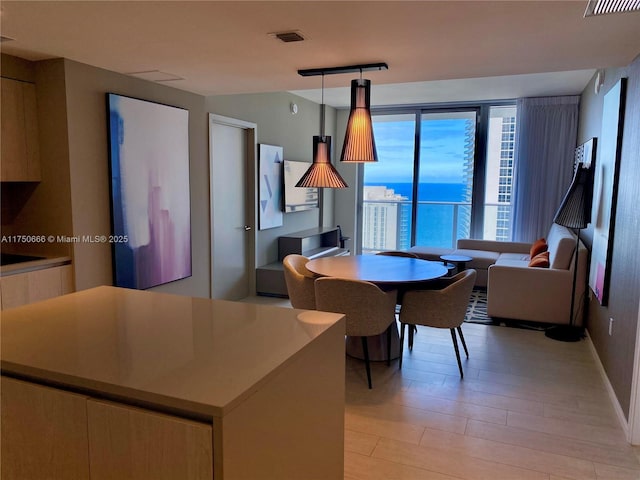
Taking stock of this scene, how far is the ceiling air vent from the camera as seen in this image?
2.63m

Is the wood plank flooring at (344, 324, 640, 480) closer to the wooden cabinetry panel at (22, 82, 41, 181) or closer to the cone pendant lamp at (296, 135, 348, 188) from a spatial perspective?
the cone pendant lamp at (296, 135, 348, 188)

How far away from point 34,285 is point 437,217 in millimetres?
6060

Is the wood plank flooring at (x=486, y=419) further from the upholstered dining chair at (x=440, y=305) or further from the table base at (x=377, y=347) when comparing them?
the upholstered dining chair at (x=440, y=305)

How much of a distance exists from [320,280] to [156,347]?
6.33 feet

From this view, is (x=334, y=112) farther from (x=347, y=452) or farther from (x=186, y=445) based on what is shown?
(x=186, y=445)

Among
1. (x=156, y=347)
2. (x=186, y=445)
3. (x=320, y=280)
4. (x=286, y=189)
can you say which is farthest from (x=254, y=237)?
(x=186, y=445)

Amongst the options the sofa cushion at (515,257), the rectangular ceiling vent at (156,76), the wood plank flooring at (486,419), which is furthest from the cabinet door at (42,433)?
the sofa cushion at (515,257)

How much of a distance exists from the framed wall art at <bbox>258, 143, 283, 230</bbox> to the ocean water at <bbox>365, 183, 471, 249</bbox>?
2596mm

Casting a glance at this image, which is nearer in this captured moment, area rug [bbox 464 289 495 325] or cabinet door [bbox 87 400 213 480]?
cabinet door [bbox 87 400 213 480]

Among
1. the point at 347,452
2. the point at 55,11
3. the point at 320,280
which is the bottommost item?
the point at 347,452

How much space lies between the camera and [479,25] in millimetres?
2459

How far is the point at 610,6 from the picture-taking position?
86.1 inches

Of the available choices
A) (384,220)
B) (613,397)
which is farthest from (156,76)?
(384,220)

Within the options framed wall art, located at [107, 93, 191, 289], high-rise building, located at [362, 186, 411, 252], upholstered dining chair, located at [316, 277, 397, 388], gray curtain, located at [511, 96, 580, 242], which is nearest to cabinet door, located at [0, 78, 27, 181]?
framed wall art, located at [107, 93, 191, 289]
